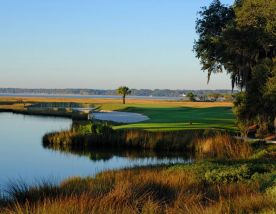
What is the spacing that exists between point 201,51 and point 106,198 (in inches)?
1029

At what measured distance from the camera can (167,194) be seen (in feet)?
35.0

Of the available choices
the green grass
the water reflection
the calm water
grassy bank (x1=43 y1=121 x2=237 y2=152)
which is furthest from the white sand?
the water reflection

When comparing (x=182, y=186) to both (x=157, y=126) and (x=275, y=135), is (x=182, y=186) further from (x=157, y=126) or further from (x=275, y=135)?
(x=157, y=126)

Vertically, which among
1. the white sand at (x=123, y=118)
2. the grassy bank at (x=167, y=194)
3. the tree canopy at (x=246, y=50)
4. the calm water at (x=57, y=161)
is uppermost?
the tree canopy at (x=246, y=50)

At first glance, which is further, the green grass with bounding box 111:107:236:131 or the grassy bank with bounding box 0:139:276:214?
the green grass with bounding box 111:107:236:131

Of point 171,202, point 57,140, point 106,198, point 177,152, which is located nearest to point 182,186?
point 171,202

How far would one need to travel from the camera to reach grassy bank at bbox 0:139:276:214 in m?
8.09

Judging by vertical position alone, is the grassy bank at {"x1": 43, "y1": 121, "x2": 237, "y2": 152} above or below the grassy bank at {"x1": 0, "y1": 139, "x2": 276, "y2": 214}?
below

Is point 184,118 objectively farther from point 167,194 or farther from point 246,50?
point 167,194

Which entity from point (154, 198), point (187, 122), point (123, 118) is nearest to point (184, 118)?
point (187, 122)

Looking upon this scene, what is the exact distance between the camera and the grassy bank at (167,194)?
809 cm

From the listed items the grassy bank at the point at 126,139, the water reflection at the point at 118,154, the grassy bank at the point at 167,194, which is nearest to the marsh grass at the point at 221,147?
the grassy bank at the point at 126,139

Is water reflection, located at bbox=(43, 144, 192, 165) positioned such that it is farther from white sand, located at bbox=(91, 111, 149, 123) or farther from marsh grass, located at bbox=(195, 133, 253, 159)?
white sand, located at bbox=(91, 111, 149, 123)

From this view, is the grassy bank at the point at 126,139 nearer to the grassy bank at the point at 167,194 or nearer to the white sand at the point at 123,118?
the grassy bank at the point at 167,194
